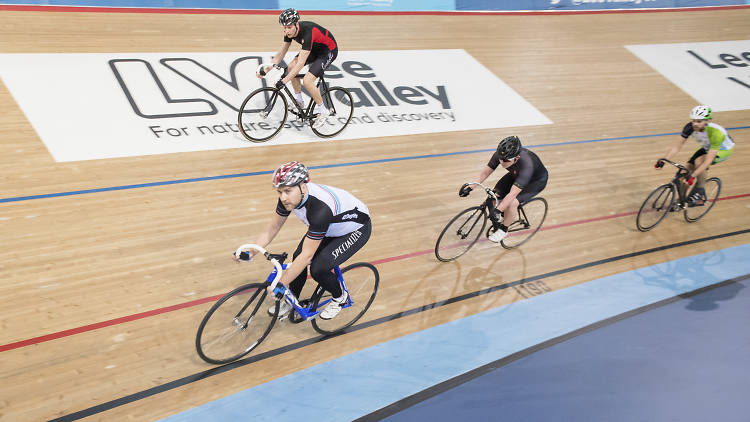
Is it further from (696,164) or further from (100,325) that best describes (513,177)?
(100,325)

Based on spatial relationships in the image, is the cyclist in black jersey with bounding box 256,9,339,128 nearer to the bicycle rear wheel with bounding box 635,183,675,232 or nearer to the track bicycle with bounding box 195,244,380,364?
the track bicycle with bounding box 195,244,380,364

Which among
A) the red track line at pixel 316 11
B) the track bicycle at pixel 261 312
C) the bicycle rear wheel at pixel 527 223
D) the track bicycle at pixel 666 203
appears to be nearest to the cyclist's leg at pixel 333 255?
the track bicycle at pixel 261 312

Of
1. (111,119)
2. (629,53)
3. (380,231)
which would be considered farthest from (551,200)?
(629,53)

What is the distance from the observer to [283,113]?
6074 millimetres

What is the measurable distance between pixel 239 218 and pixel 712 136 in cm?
453

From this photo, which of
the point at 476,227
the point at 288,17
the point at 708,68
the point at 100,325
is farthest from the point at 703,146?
the point at 100,325

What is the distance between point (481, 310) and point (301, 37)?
3222mm

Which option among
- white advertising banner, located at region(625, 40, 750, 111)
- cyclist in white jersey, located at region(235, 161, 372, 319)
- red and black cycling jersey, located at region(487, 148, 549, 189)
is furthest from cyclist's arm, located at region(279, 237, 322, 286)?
white advertising banner, located at region(625, 40, 750, 111)

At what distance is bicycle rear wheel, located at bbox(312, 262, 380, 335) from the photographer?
3.32 m

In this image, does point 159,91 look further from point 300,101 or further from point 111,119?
point 300,101

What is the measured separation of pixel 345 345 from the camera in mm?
3240

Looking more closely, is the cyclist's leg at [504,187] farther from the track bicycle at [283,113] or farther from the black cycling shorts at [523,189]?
the track bicycle at [283,113]

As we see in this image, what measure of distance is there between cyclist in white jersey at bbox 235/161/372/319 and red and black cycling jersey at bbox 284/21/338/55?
103 inches

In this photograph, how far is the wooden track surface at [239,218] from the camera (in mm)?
2961
